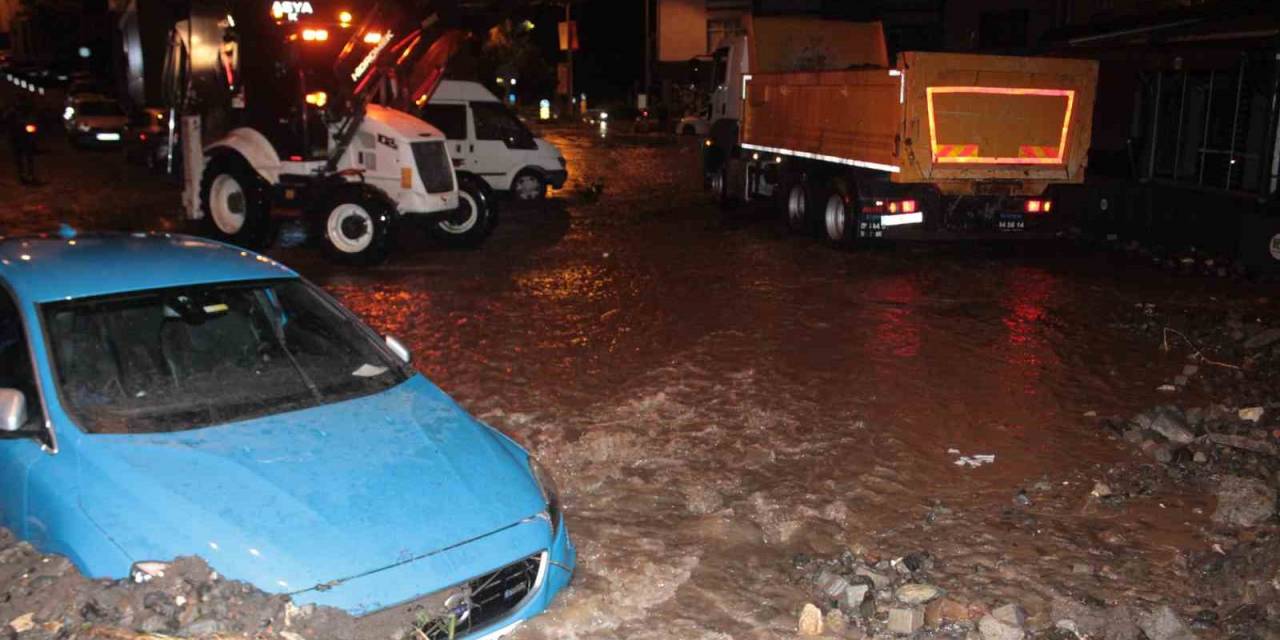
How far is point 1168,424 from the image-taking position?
6953 millimetres

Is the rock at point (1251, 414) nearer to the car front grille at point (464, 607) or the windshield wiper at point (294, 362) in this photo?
the car front grille at point (464, 607)

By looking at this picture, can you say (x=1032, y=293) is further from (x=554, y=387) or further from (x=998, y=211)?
(x=554, y=387)

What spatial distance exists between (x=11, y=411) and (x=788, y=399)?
17.5 ft

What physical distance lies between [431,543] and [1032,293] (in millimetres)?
9945

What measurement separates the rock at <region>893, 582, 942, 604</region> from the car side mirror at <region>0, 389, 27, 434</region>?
12.3ft

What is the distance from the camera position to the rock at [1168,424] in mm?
6836

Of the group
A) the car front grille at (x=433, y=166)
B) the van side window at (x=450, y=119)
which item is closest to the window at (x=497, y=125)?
the van side window at (x=450, y=119)

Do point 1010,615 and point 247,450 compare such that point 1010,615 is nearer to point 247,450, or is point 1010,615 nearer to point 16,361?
point 247,450

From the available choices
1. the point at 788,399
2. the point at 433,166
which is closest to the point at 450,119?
the point at 433,166

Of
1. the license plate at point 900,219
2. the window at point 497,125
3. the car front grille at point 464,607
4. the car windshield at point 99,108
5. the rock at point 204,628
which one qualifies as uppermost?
the car windshield at point 99,108

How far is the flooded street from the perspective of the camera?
5156 mm

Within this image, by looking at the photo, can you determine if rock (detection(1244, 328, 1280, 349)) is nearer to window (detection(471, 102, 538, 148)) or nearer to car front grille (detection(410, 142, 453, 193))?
car front grille (detection(410, 142, 453, 193))

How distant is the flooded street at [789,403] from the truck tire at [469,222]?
1.00ft

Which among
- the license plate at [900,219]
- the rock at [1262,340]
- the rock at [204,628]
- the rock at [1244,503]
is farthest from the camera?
the license plate at [900,219]
